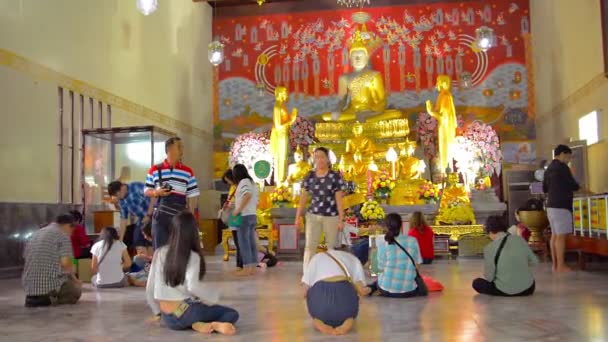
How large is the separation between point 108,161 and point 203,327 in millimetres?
6473

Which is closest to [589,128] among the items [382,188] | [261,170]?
[382,188]

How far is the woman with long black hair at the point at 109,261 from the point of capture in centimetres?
625

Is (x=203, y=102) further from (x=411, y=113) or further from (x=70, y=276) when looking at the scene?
(x=70, y=276)

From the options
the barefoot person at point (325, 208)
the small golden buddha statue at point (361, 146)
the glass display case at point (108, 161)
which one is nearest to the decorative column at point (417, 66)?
the small golden buddha statue at point (361, 146)

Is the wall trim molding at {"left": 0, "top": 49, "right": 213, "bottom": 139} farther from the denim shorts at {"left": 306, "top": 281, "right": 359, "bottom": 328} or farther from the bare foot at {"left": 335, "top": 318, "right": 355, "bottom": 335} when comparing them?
the bare foot at {"left": 335, "top": 318, "right": 355, "bottom": 335}

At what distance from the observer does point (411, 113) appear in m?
15.8

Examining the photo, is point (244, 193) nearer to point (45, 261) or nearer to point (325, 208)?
point (325, 208)

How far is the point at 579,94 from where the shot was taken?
1177cm

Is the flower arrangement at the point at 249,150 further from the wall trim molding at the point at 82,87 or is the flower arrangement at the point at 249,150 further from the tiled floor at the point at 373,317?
the tiled floor at the point at 373,317

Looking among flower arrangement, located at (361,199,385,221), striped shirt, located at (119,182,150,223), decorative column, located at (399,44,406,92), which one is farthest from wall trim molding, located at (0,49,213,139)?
decorative column, located at (399,44,406,92)

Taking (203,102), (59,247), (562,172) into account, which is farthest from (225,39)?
(59,247)

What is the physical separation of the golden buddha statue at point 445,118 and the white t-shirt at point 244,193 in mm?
6451

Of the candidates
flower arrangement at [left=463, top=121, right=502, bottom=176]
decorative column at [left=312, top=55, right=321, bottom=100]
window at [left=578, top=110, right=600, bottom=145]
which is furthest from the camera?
decorative column at [left=312, top=55, right=321, bottom=100]

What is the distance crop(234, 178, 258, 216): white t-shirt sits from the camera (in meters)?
7.27
